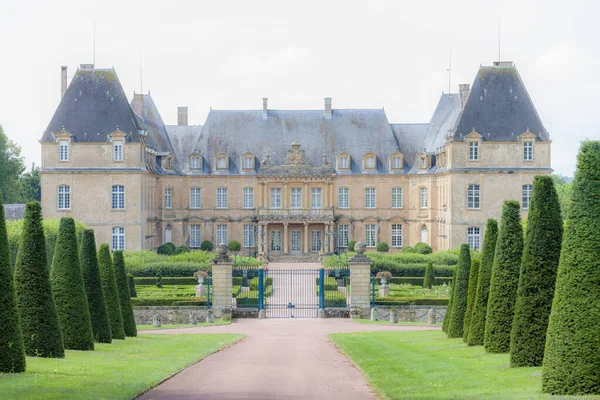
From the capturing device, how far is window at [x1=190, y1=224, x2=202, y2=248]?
55.2 meters

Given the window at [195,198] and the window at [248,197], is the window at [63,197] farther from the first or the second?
the window at [248,197]

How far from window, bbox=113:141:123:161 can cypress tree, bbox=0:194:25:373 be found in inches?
1322

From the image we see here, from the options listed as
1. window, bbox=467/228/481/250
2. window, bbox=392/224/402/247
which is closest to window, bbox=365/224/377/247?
window, bbox=392/224/402/247

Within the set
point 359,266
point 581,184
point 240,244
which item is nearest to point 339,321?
point 359,266

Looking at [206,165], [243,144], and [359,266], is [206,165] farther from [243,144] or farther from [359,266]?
[359,266]

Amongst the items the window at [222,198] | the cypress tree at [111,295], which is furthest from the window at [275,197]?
the cypress tree at [111,295]

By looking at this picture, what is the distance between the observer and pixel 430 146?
54438 mm

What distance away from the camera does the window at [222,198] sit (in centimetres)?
5554

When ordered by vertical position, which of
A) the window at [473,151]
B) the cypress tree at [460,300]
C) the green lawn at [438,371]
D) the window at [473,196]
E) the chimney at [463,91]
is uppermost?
the chimney at [463,91]

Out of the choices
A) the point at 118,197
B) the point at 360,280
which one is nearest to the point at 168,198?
the point at 118,197

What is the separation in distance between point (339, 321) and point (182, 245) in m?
25.5

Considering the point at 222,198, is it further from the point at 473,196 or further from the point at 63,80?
the point at 473,196

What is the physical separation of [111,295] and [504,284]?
364 inches

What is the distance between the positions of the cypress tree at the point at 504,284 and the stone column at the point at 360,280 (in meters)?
13.0
